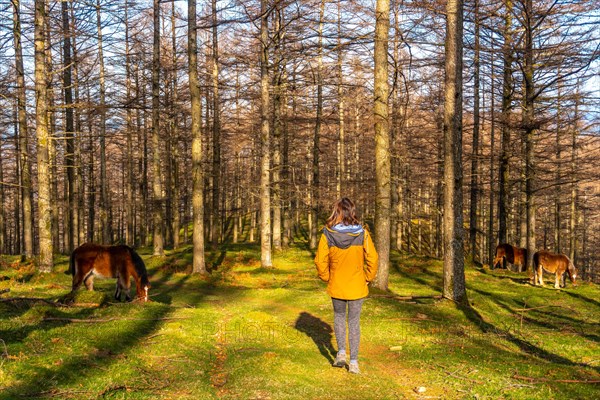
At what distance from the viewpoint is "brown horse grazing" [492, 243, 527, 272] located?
22969 millimetres

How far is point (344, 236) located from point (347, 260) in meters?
0.33

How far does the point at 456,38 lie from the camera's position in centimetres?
1163

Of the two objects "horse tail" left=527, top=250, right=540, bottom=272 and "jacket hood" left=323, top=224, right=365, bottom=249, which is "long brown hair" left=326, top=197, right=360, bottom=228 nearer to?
"jacket hood" left=323, top=224, right=365, bottom=249

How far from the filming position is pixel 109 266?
11078 millimetres

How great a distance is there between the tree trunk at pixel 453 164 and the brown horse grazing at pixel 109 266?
7499 mm

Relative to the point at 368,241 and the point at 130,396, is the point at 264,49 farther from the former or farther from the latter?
the point at 130,396

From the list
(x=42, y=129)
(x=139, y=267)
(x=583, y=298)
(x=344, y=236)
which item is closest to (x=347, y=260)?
(x=344, y=236)

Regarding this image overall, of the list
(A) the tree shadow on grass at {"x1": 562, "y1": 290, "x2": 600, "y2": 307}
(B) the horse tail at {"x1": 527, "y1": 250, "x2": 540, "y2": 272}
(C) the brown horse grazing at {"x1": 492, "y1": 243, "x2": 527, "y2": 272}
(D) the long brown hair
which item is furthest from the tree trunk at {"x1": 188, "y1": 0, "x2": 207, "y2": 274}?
(C) the brown horse grazing at {"x1": 492, "y1": 243, "x2": 527, "y2": 272}

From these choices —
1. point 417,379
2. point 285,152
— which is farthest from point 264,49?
point 417,379

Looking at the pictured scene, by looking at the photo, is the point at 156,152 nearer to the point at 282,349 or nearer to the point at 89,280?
the point at 89,280

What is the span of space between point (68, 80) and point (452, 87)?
65.8 ft

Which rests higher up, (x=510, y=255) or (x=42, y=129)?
(x=42, y=129)

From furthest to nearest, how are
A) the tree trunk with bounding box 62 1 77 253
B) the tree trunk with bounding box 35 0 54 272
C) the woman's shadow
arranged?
the tree trunk with bounding box 62 1 77 253 < the tree trunk with bounding box 35 0 54 272 < the woman's shadow

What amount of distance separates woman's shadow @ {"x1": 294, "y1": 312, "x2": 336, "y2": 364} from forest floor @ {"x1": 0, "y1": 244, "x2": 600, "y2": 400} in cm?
4
